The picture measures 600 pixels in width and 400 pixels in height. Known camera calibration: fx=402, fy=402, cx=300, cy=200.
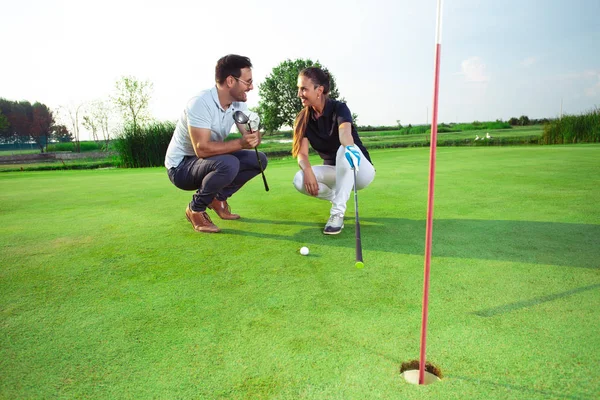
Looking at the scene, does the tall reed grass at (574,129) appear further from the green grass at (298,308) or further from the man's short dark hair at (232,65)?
the man's short dark hair at (232,65)

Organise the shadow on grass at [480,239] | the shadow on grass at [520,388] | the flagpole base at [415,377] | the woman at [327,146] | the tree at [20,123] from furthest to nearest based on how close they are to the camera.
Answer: the tree at [20,123], the woman at [327,146], the shadow on grass at [480,239], the flagpole base at [415,377], the shadow on grass at [520,388]

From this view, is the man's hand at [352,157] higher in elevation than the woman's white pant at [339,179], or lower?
higher

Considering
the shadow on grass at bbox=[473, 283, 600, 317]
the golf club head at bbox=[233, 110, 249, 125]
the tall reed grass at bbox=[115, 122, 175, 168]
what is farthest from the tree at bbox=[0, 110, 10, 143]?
the shadow on grass at bbox=[473, 283, 600, 317]

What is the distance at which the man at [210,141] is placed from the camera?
3.68 metres

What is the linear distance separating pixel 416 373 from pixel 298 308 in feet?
2.22

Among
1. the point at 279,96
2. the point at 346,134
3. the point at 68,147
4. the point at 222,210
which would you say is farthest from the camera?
the point at 68,147

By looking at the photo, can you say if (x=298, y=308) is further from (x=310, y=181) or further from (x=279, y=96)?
(x=279, y=96)

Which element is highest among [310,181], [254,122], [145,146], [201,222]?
[254,122]

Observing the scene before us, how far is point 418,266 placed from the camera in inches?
98.8

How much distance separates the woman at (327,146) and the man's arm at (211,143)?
1.77 feet

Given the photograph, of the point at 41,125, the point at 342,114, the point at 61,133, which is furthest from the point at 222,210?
the point at 41,125

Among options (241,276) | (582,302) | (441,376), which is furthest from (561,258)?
(241,276)

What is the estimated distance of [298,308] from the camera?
76.9 inches

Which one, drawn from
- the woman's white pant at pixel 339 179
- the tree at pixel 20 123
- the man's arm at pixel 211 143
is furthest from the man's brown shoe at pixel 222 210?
the tree at pixel 20 123
